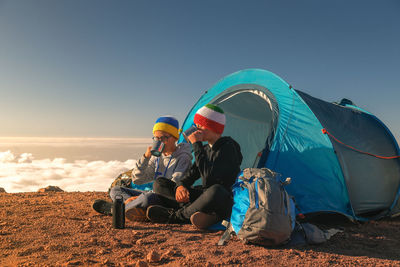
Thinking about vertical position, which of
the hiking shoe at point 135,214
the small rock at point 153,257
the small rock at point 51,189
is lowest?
the small rock at point 51,189

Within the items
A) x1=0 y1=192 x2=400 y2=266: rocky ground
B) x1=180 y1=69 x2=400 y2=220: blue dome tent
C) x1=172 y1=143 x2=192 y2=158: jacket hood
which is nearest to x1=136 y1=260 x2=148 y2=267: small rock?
x1=0 y1=192 x2=400 y2=266: rocky ground

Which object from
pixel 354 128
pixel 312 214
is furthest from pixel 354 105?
pixel 312 214

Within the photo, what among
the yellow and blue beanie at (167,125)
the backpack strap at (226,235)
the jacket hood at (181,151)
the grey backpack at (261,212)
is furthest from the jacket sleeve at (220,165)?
the yellow and blue beanie at (167,125)

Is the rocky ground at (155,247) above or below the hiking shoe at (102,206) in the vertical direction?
above

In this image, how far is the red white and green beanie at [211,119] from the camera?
4082 millimetres

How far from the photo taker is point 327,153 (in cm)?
452

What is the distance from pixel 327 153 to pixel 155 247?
287 cm

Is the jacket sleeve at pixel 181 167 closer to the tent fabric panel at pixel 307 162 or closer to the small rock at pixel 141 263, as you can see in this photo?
the tent fabric panel at pixel 307 162

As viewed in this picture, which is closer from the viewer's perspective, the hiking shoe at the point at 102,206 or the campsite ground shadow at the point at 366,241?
the campsite ground shadow at the point at 366,241

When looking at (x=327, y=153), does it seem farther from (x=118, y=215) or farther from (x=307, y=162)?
(x=118, y=215)

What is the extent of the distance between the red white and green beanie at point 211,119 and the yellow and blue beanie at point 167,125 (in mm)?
539

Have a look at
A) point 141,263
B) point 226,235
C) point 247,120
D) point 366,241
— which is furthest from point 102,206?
point 247,120

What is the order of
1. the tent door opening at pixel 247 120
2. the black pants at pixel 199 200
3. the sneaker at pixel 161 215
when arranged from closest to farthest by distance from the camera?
1. the black pants at pixel 199 200
2. the sneaker at pixel 161 215
3. the tent door opening at pixel 247 120

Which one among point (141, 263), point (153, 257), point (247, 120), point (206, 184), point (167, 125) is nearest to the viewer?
point (141, 263)
